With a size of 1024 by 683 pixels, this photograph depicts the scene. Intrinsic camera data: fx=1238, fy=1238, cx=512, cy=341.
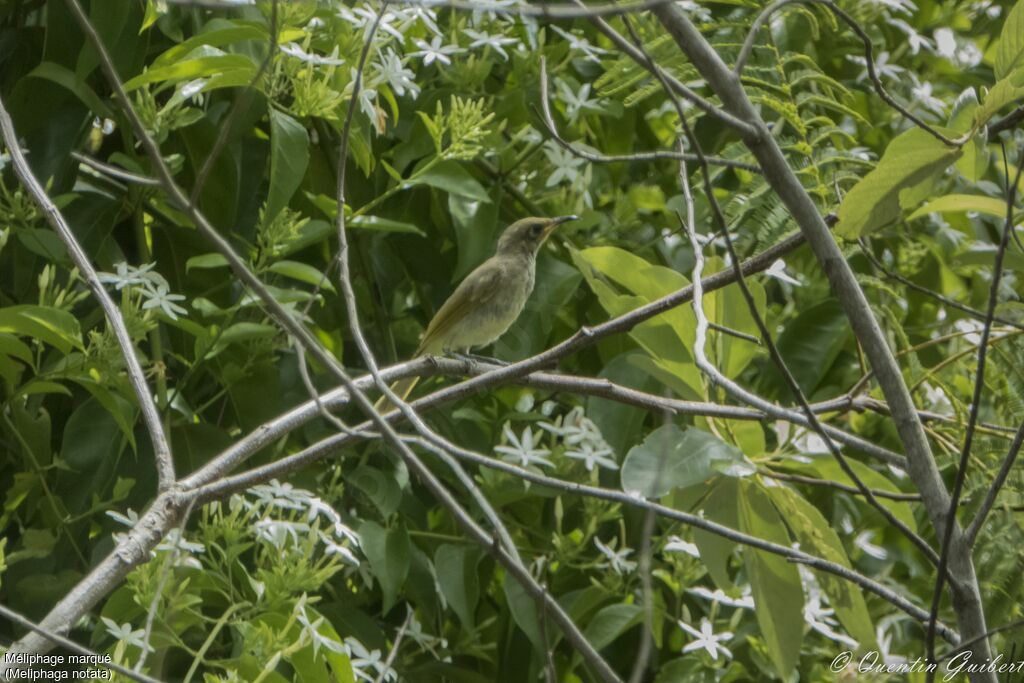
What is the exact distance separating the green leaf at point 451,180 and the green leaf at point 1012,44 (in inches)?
53.8

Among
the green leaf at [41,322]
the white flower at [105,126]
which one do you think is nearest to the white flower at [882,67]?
Result: the white flower at [105,126]

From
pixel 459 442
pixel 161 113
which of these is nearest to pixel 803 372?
pixel 459 442

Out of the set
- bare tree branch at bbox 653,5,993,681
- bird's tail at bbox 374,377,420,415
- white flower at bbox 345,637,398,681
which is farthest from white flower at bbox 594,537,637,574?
bare tree branch at bbox 653,5,993,681

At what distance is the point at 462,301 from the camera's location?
3674 millimetres

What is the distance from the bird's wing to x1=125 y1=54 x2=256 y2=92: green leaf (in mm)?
953

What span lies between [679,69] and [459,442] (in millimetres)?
1057

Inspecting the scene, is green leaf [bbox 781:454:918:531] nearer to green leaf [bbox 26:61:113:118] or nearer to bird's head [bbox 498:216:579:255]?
bird's head [bbox 498:216:579:255]

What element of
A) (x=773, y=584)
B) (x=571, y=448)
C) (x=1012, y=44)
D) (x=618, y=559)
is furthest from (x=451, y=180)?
(x=1012, y=44)

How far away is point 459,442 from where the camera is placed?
121 inches

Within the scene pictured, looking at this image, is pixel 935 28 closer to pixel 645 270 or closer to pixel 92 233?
pixel 645 270

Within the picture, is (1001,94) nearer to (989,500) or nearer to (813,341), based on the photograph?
(989,500)

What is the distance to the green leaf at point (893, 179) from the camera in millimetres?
1645

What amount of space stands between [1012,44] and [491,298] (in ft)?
7.09

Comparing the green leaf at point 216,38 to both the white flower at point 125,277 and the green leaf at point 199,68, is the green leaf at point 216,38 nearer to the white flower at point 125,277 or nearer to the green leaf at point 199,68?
the green leaf at point 199,68
